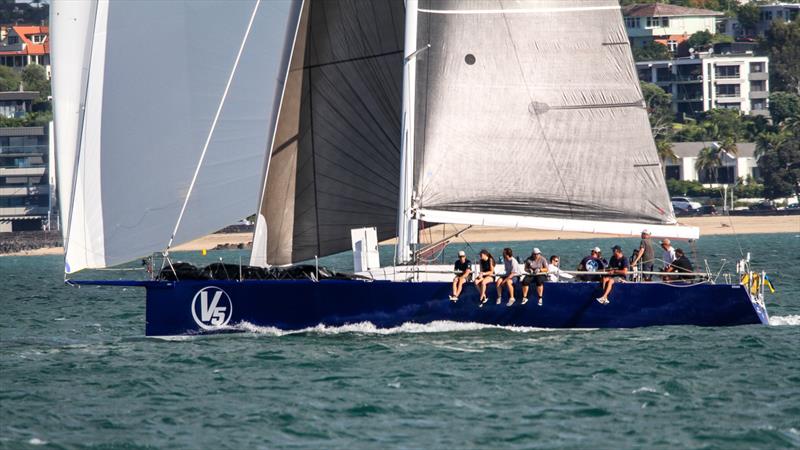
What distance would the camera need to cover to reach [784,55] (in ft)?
400

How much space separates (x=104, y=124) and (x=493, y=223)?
594 centimetres

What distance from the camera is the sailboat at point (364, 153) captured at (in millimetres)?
21734

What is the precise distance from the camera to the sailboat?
21.7 meters

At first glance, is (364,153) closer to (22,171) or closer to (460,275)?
(460,275)

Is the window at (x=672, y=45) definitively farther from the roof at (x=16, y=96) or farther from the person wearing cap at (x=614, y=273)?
the person wearing cap at (x=614, y=273)

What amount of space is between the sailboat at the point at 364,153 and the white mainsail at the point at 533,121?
0.03 m

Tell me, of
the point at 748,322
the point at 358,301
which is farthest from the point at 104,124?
the point at 748,322

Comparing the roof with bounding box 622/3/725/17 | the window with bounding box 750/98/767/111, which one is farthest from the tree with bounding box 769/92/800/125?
the roof with bounding box 622/3/725/17

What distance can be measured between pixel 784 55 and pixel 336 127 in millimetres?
105275

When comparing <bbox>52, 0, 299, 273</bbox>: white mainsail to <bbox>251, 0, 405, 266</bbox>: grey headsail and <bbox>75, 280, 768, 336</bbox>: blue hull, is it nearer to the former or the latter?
<bbox>251, 0, 405, 266</bbox>: grey headsail

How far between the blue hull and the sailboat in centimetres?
3

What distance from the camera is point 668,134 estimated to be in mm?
101688

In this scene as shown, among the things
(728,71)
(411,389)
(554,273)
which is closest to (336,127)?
(554,273)

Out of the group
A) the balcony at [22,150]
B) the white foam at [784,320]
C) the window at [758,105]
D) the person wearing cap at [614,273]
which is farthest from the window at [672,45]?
the person wearing cap at [614,273]
